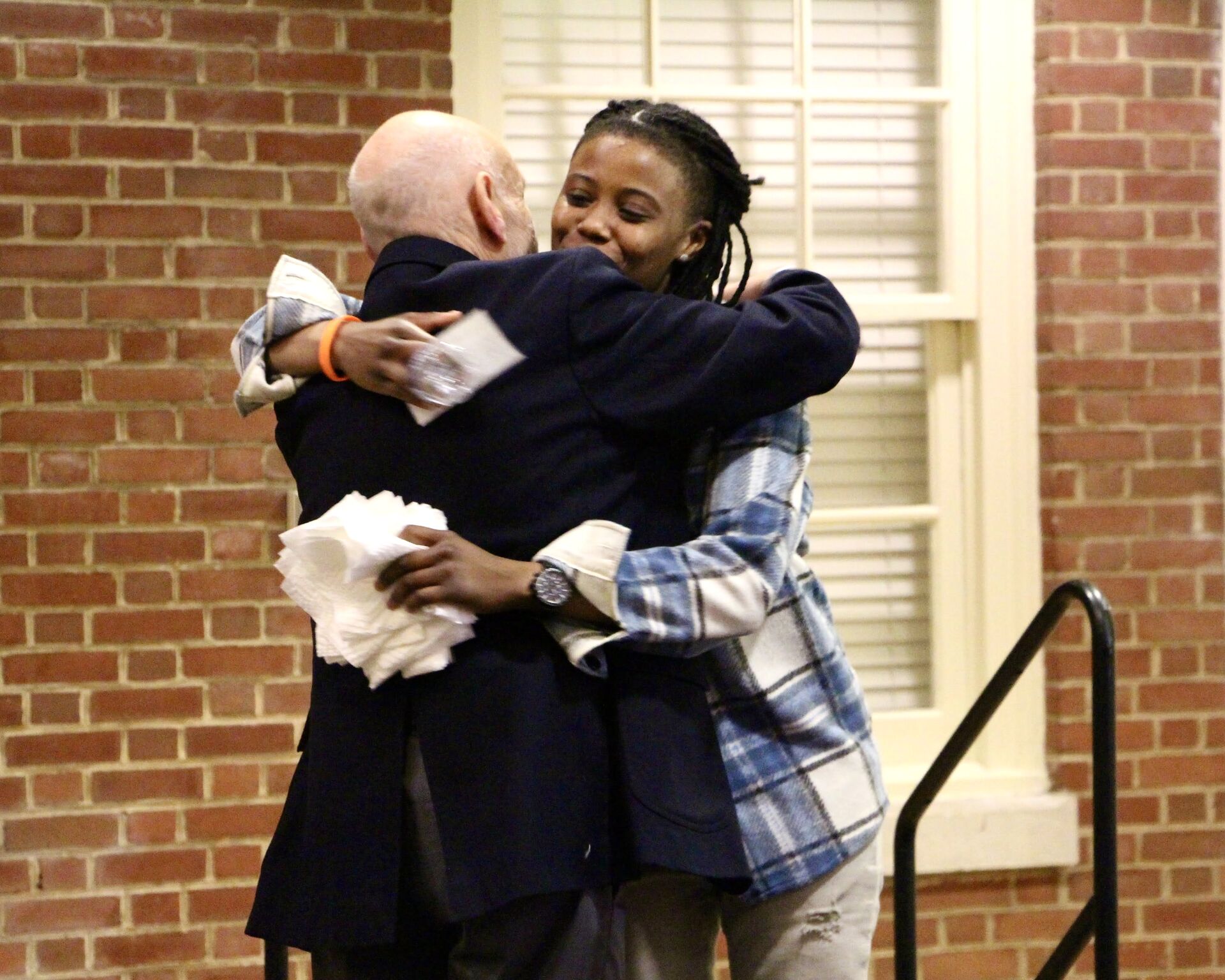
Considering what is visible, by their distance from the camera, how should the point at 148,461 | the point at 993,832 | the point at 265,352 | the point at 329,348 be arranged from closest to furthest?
the point at 329,348 < the point at 265,352 < the point at 148,461 < the point at 993,832

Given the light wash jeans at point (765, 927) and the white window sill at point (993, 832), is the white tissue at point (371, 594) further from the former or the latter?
the white window sill at point (993, 832)

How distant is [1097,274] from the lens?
3.27m

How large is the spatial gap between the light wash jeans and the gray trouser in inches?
7.2

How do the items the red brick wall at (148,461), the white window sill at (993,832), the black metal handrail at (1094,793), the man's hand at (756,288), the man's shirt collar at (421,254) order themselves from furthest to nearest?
the white window sill at (993,832)
the red brick wall at (148,461)
the black metal handrail at (1094,793)
the man's hand at (756,288)
the man's shirt collar at (421,254)

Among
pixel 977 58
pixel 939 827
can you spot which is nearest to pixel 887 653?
pixel 939 827

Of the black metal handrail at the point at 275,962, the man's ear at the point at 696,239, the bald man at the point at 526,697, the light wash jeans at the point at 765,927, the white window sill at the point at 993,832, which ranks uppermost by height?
the man's ear at the point at 696,239

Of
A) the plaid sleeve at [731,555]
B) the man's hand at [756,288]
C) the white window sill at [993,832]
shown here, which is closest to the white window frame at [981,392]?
the white window sill at [993,832]

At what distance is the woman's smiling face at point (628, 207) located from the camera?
5.26 ft

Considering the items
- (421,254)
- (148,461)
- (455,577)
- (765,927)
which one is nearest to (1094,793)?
(765,927)

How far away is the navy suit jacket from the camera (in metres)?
1.35

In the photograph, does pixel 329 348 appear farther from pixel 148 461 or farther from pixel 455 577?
pixel 148 461

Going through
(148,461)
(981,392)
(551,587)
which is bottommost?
(551,587)

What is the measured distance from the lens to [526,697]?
4.49ft

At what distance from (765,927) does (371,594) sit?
1.88ft
